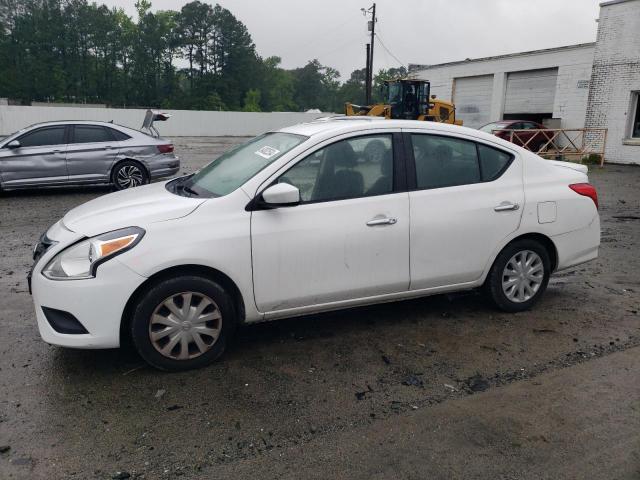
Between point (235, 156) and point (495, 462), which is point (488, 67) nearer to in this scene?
point (235, 156)

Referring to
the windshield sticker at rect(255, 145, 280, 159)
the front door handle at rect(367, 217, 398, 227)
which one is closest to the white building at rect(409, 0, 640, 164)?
the front door handle at rect(367, 217, 398, 227)

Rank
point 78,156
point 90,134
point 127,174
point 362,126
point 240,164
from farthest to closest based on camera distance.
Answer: point 127,174, point 90,134, point 78,156, point 240,164, point 362,126

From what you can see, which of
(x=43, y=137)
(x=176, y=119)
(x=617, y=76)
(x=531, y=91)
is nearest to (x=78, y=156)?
(x=43, y=137)

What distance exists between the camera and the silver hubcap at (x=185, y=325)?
3.57 meters

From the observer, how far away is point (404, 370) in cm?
375

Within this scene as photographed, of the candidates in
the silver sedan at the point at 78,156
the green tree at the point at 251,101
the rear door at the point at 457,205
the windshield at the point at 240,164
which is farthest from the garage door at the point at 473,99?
the green tree at the point at 251,101

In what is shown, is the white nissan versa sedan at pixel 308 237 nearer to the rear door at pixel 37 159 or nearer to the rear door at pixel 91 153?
the rear door at pixel 91 153

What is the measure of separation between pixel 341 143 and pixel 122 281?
185 centimetres

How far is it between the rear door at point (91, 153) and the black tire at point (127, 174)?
152 millimetres

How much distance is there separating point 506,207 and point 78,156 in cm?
916

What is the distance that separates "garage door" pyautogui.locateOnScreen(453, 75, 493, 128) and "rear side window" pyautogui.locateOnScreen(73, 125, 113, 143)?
21.9 metres

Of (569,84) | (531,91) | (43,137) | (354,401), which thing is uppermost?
(569,84)

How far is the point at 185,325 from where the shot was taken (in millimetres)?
3623

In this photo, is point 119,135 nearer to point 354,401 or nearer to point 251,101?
point 354,401
